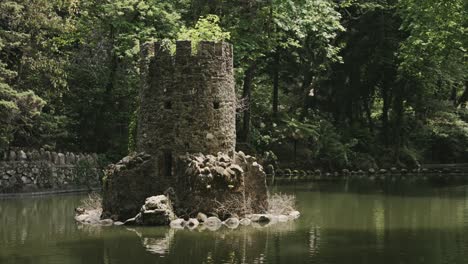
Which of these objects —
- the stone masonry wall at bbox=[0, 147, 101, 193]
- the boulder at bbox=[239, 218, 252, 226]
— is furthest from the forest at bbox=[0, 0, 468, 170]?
the boulder at bbox=[239, 218, 252, 226]

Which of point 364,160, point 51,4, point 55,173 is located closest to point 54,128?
point 55,173

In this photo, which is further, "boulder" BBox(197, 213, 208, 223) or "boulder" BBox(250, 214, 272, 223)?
"boulder" BBox(250, 214, 272, 223)

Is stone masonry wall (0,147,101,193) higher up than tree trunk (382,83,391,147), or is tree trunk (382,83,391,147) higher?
tree trunk (382,83,391,147)

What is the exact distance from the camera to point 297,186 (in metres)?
35.8

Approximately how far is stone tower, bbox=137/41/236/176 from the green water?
10.00 ft

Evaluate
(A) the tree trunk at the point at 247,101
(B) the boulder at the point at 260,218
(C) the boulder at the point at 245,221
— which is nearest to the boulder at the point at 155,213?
(C) the boulder at the point at 245,221

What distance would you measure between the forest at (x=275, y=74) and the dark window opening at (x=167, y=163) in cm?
362

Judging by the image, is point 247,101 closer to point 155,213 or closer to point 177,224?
point 155,213

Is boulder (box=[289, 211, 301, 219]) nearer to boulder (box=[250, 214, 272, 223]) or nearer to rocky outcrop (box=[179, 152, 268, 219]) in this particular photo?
boulder (box=[250, 214, 272, 223])

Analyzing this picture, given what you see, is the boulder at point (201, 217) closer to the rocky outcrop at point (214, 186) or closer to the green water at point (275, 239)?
the rocky outcrop at point (214, 186)

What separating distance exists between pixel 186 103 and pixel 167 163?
1.84 metres

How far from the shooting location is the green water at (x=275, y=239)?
15.2m

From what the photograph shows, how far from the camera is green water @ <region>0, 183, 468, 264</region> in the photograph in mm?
15242

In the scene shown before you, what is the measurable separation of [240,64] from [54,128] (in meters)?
10.0
